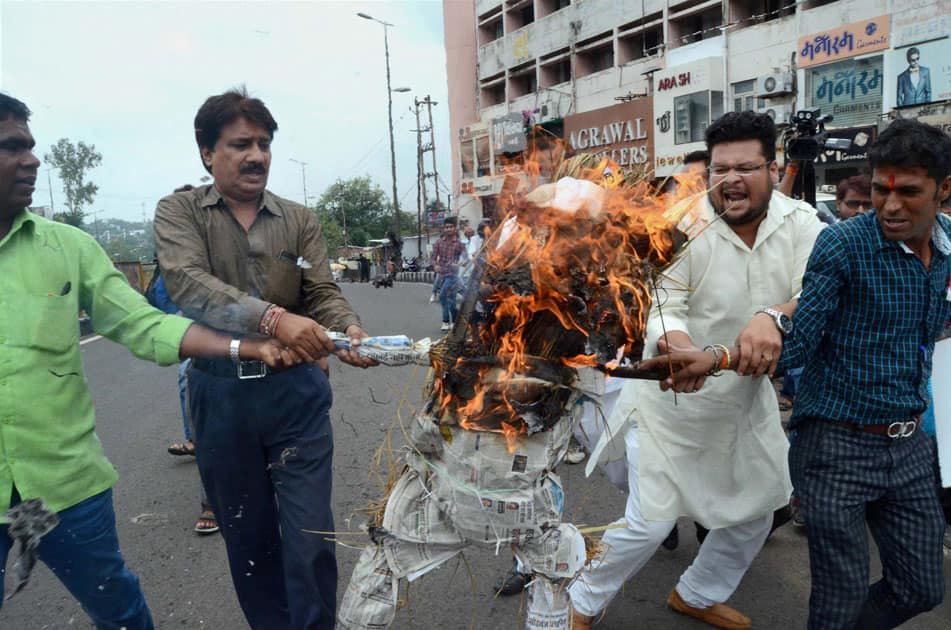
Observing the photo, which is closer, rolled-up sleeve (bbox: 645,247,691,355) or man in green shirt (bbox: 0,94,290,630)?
man in green shirt (bbox: 0,94,290,630)

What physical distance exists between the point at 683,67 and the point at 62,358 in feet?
91.1

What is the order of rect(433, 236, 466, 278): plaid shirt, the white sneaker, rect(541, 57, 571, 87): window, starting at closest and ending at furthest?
the white sneaker < rect(433, 236, 466, 278): plaid shirt < rect(541, 57, 571, 87): window

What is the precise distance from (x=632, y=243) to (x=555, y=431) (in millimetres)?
691

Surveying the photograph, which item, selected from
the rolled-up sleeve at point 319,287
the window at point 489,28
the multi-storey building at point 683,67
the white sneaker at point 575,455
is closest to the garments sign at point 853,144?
the multi-storey building at point 683,67

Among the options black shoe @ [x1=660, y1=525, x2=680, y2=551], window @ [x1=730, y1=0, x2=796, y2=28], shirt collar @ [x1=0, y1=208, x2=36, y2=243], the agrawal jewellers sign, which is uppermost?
window @ [x1=730, y1=0, x2=796, y2=28]

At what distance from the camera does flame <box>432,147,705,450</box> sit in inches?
84.4

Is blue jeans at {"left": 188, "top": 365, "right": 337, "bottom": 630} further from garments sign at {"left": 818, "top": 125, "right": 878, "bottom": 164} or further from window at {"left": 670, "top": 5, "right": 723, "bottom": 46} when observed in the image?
window at {"left": 670, "top": 5, "right": 723, "bottom": 46}

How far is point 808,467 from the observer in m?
2.69

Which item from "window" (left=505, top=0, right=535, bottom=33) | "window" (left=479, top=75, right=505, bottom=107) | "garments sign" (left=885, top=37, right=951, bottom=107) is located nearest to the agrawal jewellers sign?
"garments sign" (left=885, top=37, right=951, bottom=107)

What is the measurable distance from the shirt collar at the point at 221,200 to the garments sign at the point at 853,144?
18.4m

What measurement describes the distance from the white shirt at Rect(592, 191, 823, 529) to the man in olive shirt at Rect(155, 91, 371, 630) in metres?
1.48

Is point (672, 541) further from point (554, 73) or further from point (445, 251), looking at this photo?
point (554, 73)

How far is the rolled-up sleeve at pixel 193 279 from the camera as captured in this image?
2.58m

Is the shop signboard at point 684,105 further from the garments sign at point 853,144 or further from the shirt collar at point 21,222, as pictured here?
the shirt collar at point 21,222
